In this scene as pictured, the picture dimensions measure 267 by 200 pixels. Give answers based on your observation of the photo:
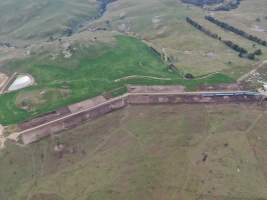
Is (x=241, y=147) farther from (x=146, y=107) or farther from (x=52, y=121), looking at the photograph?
(x=52, y=121)

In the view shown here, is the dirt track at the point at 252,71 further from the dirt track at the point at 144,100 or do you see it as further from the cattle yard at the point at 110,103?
the dirt track at the point at 144,100

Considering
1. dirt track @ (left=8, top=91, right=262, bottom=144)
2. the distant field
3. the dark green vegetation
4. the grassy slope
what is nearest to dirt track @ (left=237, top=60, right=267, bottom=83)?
the grassy slope

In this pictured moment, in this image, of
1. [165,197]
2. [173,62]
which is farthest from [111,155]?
[173,62]

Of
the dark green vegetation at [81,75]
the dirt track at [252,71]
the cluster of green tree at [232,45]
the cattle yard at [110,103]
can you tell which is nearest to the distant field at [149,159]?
the cattle yard at [110,103]

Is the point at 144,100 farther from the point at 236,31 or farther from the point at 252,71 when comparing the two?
the point at 236,31

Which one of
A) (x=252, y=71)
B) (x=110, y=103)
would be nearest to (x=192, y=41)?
(x=252, y=71)

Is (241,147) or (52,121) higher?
(52,121)

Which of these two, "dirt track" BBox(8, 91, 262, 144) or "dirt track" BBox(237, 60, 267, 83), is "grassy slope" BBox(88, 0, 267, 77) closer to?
"dirt track" BBox(237, 60, 267, 83)
